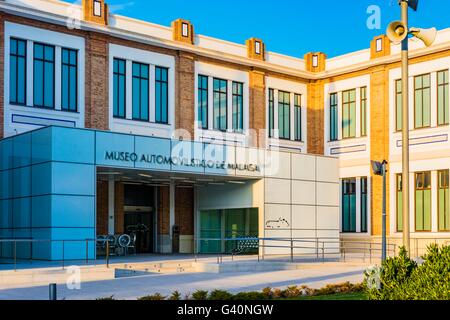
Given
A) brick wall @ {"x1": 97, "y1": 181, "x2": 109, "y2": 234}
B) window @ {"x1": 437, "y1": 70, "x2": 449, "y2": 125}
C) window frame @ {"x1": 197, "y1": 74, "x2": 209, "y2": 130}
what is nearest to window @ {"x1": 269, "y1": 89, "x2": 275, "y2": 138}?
window frame @ {"x1": 197, "y1": 74, "x2": 209, "y2": 130}

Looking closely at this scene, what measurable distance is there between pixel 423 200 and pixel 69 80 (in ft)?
68.1

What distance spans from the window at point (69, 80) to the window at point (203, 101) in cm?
791

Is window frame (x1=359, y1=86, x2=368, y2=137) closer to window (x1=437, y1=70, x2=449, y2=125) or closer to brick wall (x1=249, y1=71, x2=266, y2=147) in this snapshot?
window (x1=437, y1=70, x2=449, y2=125)

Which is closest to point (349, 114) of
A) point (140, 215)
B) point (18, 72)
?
point (140, 215)

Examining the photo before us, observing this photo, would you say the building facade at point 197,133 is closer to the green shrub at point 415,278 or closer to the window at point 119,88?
the window at point 119,88

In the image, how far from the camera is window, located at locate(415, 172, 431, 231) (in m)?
39.8

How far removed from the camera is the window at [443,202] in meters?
38.8

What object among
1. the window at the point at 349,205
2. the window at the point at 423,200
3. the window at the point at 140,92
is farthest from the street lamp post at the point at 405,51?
the window at the point at 349,205

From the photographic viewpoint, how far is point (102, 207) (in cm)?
3600

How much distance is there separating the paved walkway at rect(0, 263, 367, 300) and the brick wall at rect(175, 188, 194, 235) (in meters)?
12.9
